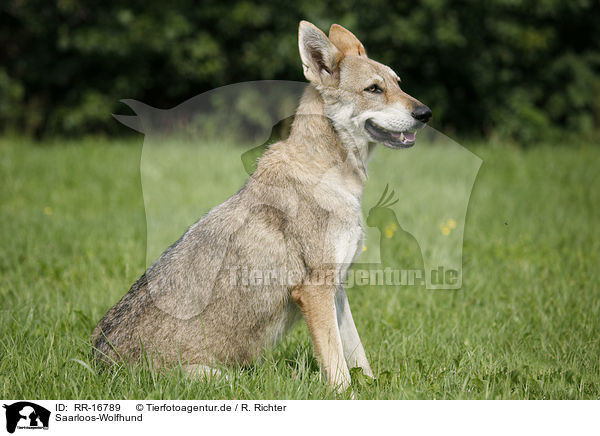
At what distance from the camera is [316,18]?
12.7 metres

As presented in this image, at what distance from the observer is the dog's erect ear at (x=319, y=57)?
326 centimetres

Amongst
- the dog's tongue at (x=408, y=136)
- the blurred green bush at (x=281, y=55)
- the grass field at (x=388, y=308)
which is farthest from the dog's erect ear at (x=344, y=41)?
the blurred green bush at (x=281, y=55)

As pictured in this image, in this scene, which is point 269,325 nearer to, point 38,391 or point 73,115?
point 38,391

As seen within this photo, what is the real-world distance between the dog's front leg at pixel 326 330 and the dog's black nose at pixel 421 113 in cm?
115

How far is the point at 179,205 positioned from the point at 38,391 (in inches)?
194

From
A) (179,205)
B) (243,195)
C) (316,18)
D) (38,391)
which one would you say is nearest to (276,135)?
(243,195)

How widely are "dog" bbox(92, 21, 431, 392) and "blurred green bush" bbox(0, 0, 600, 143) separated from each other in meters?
9.44

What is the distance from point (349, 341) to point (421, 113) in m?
1.47

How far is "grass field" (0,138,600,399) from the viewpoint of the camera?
3.05 m
